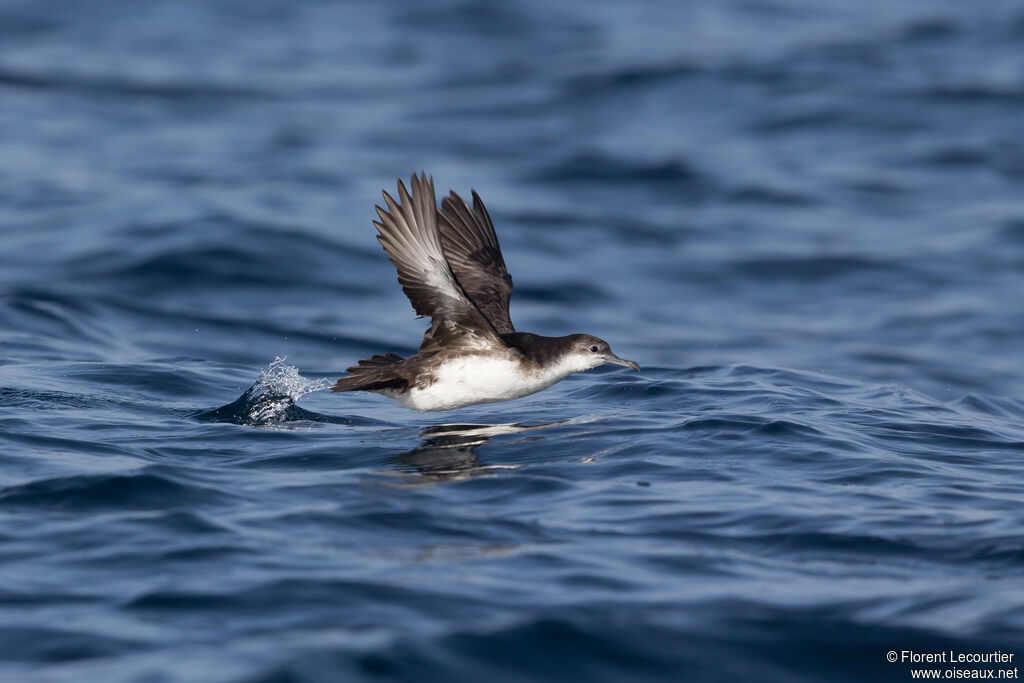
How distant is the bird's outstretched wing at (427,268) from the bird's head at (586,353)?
59 cm

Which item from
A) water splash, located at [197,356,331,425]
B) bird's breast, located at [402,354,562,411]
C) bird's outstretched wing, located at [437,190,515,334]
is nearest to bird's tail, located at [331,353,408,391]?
bird's breast, located at [402,354,562,411]

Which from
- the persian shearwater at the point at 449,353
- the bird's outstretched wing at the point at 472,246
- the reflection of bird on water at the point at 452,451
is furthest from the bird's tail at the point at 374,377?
the bird's outstretched wing at the point at 472,246

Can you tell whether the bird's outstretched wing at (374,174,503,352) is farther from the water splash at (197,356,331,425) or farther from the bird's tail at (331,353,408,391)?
the water splash at (197,356,331,425)

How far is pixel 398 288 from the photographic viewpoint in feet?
51.2

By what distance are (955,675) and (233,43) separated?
85.4 feet

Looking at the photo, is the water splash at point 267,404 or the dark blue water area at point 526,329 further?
the water splash at point 267,404

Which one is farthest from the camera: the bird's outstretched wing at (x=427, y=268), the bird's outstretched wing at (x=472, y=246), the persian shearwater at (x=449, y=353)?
the bird's outstretched wing at (x=472, y=246)

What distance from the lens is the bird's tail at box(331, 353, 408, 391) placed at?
26.5 feet

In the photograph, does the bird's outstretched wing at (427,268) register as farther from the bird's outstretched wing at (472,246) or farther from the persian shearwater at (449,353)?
the bird's outstretched wing at (472,246)

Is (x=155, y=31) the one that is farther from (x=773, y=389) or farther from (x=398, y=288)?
(x=773, y=389)

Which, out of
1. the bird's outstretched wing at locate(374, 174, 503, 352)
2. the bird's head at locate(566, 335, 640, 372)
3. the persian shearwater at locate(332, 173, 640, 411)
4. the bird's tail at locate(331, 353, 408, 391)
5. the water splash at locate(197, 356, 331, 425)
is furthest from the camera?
the water splash at locate(197, 356, 331, 425)

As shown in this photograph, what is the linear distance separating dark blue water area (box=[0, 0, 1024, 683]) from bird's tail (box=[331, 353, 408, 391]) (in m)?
0.37

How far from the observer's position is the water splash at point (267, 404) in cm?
865

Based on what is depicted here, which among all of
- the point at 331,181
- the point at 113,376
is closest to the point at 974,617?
the point at 113,376
